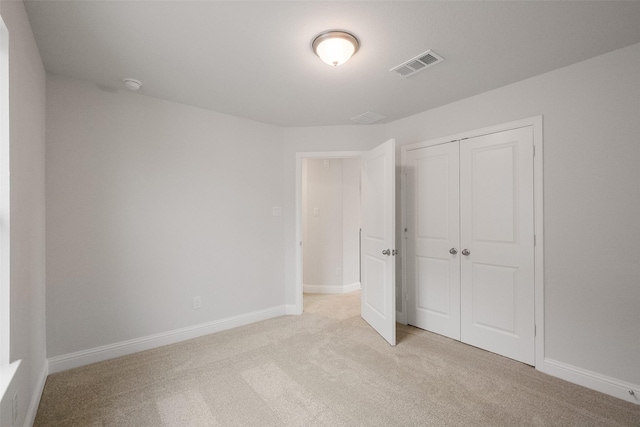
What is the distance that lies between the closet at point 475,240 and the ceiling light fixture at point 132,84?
9.13 ft

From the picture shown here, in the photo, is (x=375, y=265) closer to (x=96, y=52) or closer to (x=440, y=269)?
(x=440, y=269)

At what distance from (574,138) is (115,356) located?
4276mm

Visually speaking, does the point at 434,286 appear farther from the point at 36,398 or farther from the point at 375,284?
the point at 36,398

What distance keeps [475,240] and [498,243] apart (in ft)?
0.66

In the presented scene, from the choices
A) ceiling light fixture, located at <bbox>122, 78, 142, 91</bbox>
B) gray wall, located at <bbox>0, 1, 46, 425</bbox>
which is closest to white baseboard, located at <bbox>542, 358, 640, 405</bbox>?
gray wall, located at <bbox>0, 1, 46, 425</bbox>

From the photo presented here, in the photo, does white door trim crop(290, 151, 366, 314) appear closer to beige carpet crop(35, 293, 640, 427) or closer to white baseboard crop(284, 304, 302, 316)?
white baseboard crop(284, 304, 302, 316)

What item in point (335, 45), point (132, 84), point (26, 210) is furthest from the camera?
point (132, 84)

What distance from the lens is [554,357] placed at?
2.31 meters

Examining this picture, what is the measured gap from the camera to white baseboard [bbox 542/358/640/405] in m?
1.97

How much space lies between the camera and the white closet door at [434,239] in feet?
9.75

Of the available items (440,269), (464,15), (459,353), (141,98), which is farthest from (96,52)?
(459,353)

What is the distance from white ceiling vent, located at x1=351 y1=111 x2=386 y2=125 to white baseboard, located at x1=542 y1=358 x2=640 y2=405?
280 centimetres

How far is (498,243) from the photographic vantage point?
2.66 meters

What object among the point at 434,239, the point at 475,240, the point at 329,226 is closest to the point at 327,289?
the point at 329,226
